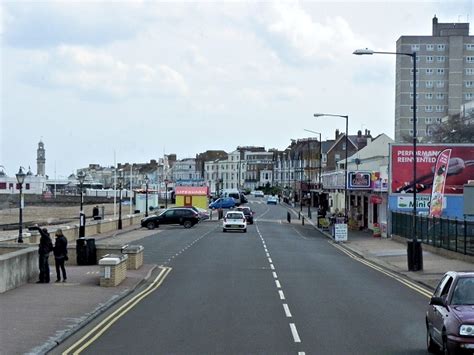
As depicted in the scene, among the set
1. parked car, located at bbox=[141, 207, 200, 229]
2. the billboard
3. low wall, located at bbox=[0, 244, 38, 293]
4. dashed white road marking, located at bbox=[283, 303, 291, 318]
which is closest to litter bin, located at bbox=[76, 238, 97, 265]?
low wall, located at bbox=[0, 244, 38, 293]

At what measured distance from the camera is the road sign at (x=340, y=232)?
5222 cm

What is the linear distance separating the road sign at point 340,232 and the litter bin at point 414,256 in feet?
68.8

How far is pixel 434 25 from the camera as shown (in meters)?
143

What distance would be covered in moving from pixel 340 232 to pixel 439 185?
7090 mm

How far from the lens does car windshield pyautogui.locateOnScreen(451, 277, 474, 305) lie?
40.5 feet

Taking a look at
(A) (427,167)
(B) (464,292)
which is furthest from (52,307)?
(A) (427,167)

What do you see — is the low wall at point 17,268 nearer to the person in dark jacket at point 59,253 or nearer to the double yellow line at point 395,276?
the person in dark jacket at point 59,253

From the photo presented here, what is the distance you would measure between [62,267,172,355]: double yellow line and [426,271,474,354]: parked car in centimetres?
587

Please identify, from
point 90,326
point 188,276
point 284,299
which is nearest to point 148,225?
point 188,276

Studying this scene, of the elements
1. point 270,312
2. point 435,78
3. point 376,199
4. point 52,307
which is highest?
point 435,78

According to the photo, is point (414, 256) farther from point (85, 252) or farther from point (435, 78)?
point (435, 78)

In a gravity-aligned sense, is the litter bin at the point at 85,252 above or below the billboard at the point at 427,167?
below

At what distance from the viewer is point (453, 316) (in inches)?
460

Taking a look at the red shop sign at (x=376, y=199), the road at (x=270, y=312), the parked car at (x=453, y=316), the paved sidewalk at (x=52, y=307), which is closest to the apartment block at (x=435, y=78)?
the red shop sign at (x=376, y=199)
